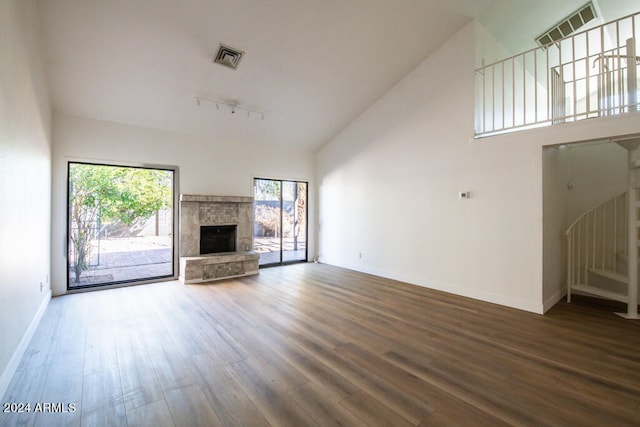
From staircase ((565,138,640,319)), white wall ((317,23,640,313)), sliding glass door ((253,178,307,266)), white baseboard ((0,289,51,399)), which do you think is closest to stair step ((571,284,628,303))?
staircase ((565,138,640,319))

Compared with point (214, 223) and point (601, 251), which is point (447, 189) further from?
point (214, 223)

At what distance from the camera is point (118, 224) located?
503 centimetres

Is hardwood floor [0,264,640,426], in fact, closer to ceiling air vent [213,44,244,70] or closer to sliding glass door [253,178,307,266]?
sliding glass door [253,178,307,266]

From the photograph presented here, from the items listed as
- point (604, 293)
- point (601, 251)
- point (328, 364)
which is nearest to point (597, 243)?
point (601, 251)

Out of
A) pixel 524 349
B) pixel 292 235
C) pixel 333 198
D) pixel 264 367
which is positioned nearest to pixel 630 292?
pixel 524 349

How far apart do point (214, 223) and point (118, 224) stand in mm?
1630

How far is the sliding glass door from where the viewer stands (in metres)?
6.71

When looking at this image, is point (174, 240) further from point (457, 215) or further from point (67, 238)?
point (457, 215)

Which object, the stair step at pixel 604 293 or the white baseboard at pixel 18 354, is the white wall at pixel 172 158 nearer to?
the white baseboard at pixel 18 354

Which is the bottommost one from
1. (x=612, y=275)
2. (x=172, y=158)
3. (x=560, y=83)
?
(x=612, y=275)

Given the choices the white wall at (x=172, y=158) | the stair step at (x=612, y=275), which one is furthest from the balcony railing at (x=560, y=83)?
the white wall at (x=172, y=158)

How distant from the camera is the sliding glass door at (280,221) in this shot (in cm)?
671

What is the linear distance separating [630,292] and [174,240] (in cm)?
704

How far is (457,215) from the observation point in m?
4.44
